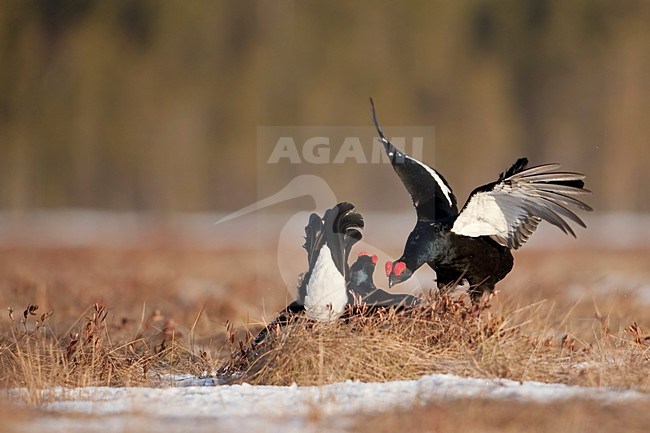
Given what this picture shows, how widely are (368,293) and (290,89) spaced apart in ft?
104

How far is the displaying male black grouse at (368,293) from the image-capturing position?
16.8ft

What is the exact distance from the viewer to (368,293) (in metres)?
5.28

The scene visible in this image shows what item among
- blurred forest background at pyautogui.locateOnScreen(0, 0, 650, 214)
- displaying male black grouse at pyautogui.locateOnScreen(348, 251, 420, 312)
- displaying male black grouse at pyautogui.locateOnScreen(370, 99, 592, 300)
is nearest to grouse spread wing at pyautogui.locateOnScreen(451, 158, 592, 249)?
displaying male black grouse at pyautogui.locateOnScreen(370, 99, 592, 300)

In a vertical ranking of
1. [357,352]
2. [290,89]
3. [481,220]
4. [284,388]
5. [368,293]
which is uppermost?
[290,89]

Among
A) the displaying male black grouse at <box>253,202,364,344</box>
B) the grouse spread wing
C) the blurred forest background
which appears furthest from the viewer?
the blurred forest background

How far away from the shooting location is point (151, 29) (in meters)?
36.5

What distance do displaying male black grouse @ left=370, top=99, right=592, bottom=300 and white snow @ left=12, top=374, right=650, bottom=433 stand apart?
133 cm

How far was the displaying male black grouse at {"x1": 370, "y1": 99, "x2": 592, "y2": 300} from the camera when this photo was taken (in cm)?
535

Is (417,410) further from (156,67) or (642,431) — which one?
(156,67)

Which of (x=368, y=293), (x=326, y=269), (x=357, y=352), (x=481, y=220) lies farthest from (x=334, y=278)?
(x=481, y=220)

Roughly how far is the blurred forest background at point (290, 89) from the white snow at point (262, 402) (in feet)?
94.1

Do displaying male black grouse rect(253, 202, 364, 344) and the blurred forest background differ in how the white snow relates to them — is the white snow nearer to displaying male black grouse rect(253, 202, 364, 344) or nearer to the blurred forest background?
displaying male black grouse rect(253, 202, 364, 344)

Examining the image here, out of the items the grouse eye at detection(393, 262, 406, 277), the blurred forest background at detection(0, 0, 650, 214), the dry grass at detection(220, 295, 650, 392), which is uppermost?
the blurred forest background at detection(0, 0, 650, 214)

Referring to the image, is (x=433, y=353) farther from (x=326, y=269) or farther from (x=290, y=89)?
(x=290, y=89)
